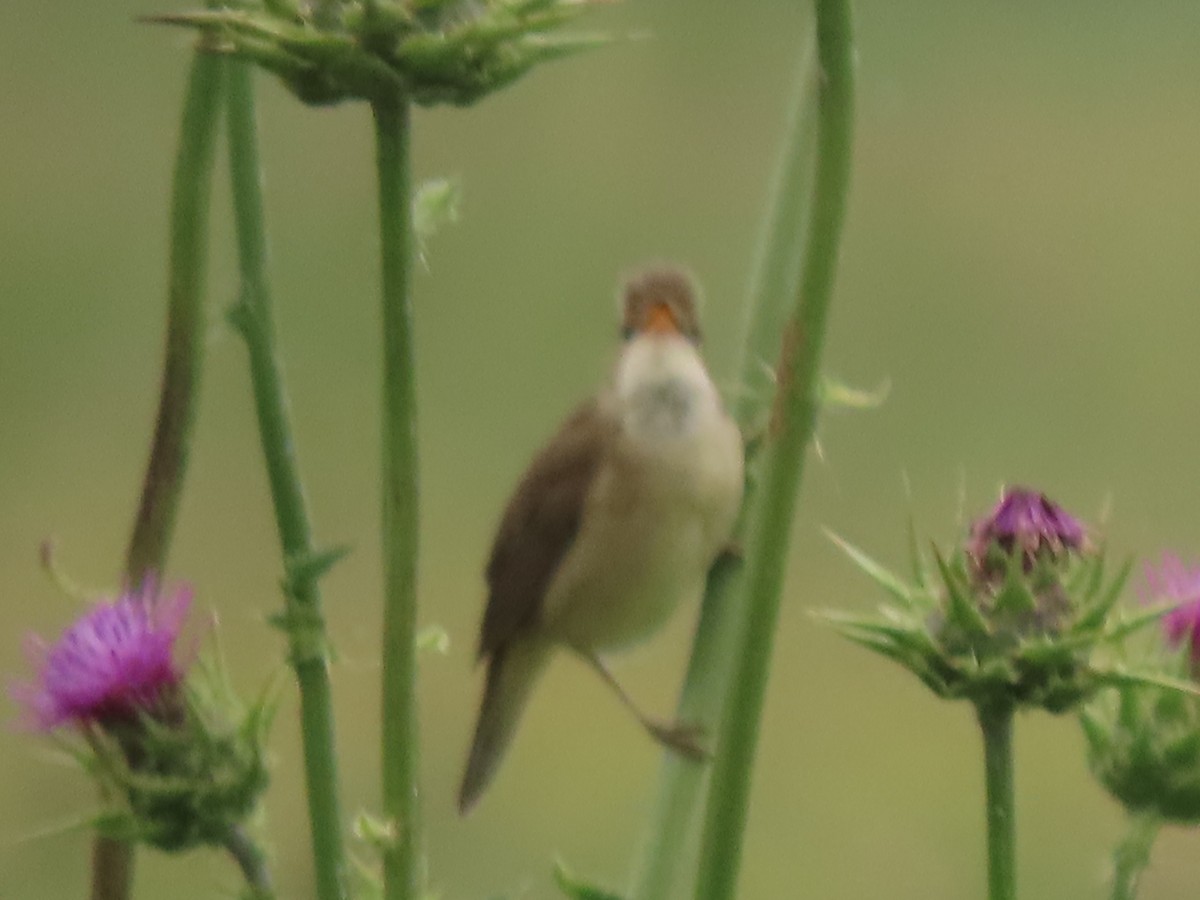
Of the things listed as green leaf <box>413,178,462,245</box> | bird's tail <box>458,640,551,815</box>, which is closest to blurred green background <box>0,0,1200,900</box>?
bird's tail <box>458,640,551,815</box>

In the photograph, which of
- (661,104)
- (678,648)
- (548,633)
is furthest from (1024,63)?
(548,633)

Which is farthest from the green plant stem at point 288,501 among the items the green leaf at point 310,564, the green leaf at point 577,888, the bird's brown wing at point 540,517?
the bird's brown wing at point 540,517

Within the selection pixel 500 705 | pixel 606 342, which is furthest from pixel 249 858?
pixel 606 342

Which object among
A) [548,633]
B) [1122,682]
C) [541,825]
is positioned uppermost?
[1122,682]

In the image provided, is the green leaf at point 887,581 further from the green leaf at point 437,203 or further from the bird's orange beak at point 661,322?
the bird's orange beak at point 661,322

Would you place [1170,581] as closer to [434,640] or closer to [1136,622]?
[1136,622]

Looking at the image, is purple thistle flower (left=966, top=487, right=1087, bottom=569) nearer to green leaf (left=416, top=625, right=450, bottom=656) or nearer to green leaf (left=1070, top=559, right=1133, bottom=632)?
green leaf (left=1070, top=559, right=1133, bottom=632)

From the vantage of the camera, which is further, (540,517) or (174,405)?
(540,517)

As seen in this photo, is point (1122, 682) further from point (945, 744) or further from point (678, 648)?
point (945, 744)
